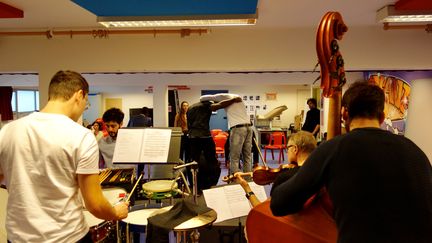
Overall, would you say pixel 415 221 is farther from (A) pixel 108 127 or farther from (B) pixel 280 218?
(A) pixel 108 127

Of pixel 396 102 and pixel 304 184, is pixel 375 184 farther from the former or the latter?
pixel 396 102

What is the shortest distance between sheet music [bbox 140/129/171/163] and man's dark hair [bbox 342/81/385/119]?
1638mm

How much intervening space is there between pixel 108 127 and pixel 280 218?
6.80 feet

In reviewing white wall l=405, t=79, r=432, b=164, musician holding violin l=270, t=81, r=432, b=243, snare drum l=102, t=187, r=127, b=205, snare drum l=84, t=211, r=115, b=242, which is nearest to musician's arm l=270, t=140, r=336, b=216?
musician holding violin l=270, t=81, r=432, b=243

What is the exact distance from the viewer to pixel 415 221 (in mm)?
1138

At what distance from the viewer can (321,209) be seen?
1.40 metres

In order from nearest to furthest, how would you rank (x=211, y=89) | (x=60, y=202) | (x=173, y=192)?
(x=60, y=202) < (x=173, y=192) < (x=211, y=89)

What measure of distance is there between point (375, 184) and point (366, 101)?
30 cm

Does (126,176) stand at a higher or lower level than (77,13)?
lower

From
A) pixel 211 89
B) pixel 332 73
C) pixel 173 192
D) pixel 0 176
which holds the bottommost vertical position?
pixel 173 192

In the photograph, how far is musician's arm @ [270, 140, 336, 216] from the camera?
1.21 meters

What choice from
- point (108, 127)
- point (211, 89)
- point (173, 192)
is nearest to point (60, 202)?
point (173, 192)

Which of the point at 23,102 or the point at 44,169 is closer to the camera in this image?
the point at 44,169

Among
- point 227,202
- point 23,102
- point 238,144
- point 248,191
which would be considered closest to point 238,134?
point 238,144
